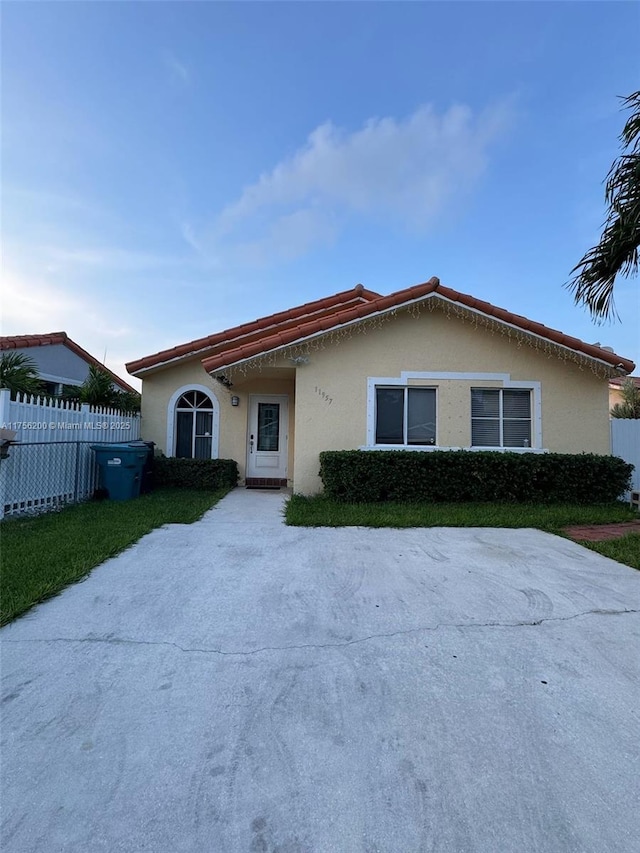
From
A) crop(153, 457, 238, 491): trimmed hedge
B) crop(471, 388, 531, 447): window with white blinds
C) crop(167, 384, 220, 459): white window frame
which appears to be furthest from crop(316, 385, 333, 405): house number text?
crop(167, 384, 220, 459): white window frame

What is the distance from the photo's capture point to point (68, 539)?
17.9ft

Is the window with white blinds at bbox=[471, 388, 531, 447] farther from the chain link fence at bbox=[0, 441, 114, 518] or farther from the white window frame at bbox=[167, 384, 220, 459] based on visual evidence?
the chain link fence at bbox=[0, 441, 114, 518]

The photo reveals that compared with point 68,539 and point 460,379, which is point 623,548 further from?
point 68,539

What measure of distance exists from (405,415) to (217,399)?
212 inches

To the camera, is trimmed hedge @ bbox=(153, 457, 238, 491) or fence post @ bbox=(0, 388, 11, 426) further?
trimmed hedge @ bbox=(153, 457, 238, 491)

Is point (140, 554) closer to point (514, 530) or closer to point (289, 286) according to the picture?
point (514, 530)

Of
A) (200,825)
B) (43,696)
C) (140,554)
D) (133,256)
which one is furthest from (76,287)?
(200,825)

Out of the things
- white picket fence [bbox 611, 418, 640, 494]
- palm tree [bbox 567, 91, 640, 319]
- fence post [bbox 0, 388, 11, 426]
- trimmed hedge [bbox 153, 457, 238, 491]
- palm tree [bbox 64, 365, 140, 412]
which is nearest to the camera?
palm tree [bbox 567, 91, 640, 319]

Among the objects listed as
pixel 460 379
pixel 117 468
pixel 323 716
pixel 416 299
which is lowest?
pixel 323 716

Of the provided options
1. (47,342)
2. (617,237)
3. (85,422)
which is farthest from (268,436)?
(47,342)

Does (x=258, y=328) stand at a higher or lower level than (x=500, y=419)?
higher

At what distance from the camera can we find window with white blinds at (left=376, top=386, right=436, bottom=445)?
9234mm

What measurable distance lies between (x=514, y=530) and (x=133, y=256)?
42.5ft

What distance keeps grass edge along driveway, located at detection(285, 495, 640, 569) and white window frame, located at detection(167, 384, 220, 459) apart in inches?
152
